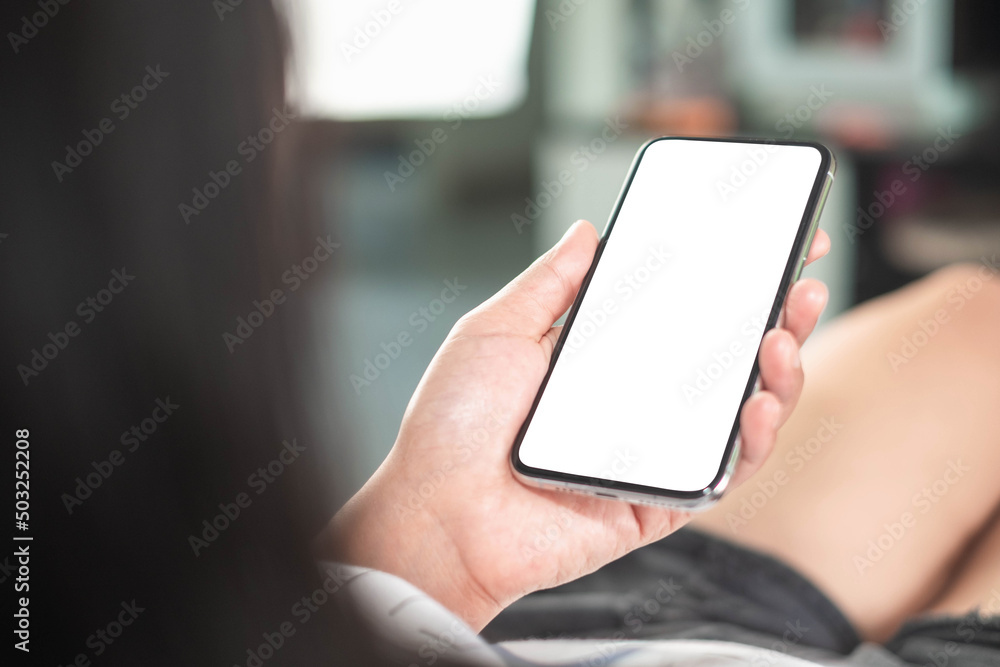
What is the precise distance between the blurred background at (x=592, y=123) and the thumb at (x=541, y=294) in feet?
1.44

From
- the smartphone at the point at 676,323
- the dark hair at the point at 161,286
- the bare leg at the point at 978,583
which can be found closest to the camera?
the dark hair at the point at 161,286

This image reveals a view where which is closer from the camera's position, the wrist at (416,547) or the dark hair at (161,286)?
the dark hair at (161,286)

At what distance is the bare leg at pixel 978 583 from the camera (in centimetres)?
56

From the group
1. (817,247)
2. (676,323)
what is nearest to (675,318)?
(676,323)

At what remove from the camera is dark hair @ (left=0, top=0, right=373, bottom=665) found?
0.23 m

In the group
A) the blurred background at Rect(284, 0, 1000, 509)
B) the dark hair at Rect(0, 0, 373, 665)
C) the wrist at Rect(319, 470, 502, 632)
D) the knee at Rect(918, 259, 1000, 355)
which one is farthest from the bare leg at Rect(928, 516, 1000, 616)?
the blurred background at Rect(284, 0, 1000, 509)

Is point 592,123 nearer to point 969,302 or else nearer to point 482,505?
point 969,302

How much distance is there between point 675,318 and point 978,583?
0.32 m

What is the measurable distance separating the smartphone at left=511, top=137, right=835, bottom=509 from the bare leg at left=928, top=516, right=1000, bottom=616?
10.0 inches

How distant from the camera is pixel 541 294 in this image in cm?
55

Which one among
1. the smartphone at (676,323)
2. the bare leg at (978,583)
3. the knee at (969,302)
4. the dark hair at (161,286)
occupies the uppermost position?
the dark hair at (161,286)

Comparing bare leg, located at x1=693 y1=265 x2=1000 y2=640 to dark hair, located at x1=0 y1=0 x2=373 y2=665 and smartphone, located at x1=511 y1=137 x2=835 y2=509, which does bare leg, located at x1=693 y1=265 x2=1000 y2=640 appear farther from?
dark hair, located at x1=0 y1=0 x2=373 y2=665

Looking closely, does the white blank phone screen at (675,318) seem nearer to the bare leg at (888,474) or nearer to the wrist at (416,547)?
the wrist at (416,547)

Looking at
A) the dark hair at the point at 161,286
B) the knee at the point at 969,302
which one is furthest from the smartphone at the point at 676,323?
the knee at the point at 969,302
